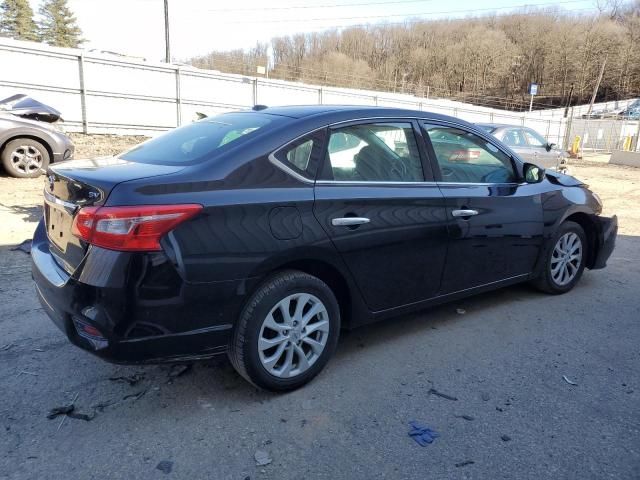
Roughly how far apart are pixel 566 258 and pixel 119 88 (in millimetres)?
16958

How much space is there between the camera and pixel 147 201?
242 centimetres

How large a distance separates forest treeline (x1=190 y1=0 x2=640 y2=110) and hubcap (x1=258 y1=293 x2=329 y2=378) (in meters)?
77.2

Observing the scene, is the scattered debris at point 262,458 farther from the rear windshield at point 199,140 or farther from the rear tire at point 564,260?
the rear tire at point 564,260

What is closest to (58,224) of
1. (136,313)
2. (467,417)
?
(136,313)

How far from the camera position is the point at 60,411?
2.71 m

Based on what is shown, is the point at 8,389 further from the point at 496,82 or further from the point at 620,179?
the point at 496,82

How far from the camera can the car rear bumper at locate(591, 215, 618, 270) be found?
480cm

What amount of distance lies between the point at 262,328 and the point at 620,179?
56.1ft

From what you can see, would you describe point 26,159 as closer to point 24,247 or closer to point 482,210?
point 24,247

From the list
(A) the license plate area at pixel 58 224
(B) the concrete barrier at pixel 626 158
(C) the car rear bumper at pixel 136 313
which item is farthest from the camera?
(B) the concrete barrier at pixel 626 158

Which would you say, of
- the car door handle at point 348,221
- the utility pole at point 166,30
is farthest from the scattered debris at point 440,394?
the utility pole at point 166,30

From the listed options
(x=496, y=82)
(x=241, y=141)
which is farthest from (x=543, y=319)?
(x=496, y=82)

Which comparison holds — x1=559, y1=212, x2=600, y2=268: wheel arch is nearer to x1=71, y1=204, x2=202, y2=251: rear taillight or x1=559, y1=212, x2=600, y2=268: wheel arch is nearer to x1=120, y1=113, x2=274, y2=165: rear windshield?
x1=120, y1=113, x2=274, y2=165: rear windshield

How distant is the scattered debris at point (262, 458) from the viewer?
235 cm
